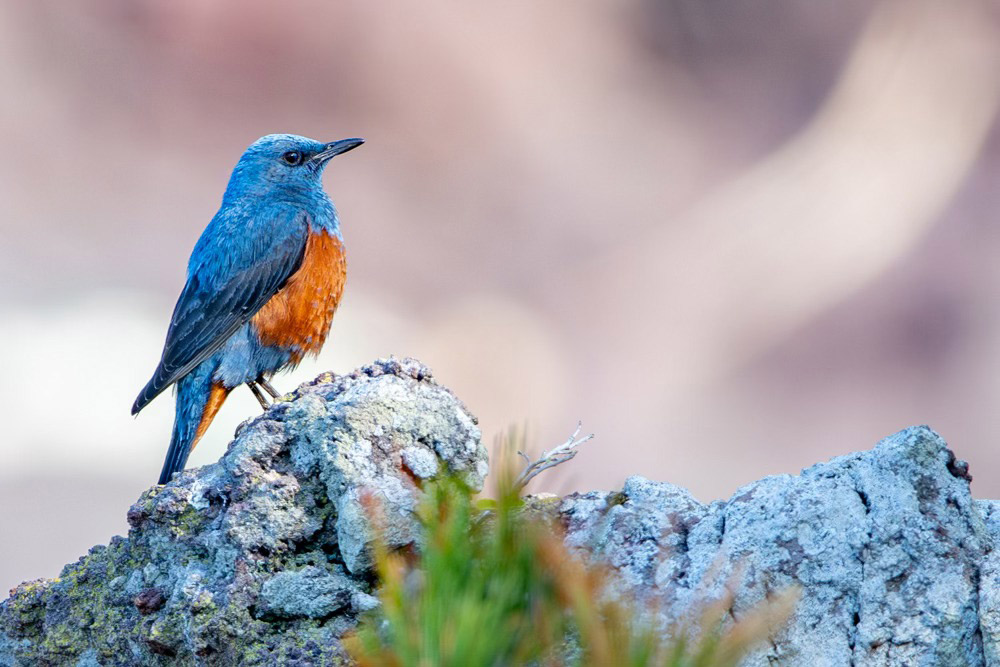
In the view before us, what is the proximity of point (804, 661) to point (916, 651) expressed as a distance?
275 mm

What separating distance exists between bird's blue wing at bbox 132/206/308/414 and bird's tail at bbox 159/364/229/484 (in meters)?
0.21

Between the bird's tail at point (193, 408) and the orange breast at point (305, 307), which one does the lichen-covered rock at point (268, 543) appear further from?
the orange breast at point (305, 307)

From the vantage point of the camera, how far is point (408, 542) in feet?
9.78

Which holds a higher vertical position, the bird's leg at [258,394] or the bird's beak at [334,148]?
the bird's beak at [334,148]

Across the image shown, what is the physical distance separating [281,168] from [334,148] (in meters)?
0.36

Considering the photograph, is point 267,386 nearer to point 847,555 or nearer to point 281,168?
point 281,168

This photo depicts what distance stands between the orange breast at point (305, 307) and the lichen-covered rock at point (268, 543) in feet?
7.01

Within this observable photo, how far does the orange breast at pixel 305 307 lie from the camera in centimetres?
573

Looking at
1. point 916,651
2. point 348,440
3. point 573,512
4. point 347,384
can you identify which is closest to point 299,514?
point 348,440

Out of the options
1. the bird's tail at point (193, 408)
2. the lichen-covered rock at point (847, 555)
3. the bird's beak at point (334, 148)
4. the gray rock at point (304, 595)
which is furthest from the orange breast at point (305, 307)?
the lichen-covered rock at point (847, 555)

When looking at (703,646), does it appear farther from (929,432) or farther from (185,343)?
(185,343)

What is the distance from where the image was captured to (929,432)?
9.30 ft

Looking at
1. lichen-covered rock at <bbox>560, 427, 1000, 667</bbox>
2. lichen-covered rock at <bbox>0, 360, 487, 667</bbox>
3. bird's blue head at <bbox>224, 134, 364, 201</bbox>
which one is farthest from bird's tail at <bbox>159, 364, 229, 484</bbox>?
lichen-covered rock at <bbox>560, 427, 1000, 667</bbox>

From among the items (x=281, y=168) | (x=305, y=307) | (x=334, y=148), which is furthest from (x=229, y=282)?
(x=334, y=148)
